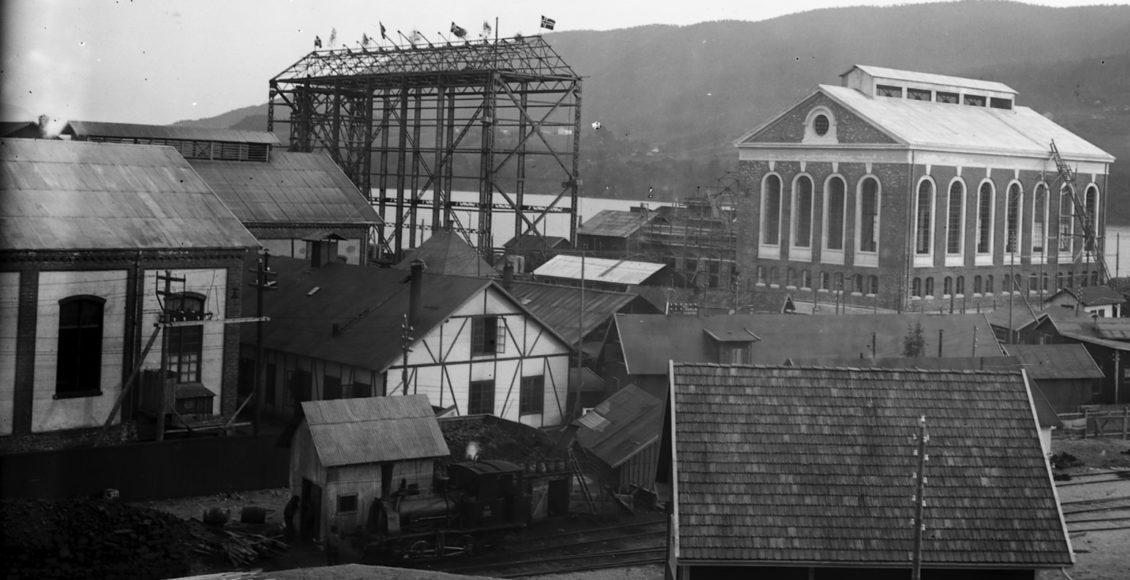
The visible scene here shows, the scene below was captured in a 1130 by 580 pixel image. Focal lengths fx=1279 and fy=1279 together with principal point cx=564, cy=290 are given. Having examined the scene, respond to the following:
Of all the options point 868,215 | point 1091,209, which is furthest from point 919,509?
point 1091,209

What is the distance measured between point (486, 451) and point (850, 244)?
33075mm

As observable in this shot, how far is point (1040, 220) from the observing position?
64.1m

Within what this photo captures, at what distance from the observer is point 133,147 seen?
30.2m

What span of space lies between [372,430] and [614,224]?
156ft

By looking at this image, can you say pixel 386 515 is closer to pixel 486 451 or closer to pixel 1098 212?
pixel 486 451

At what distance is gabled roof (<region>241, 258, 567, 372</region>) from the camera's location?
101 feet

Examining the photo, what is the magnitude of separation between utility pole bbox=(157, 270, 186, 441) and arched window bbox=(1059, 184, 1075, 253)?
1973 inches

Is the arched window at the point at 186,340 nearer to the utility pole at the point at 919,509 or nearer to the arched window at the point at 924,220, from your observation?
the utility pole at the point at 919,509

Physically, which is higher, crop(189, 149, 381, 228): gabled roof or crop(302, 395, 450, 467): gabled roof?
crop(189, 149, 381, 228): gabled roof

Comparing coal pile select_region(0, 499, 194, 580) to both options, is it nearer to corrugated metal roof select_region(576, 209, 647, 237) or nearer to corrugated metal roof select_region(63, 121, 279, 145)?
corrugated metal roof select_region(63, 121, 279, 145)

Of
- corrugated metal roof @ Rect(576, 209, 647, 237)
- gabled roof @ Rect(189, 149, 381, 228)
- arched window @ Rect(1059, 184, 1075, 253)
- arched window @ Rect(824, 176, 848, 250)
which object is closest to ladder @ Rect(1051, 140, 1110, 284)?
arched window @ Rect(1059, 184, 1075, 253)

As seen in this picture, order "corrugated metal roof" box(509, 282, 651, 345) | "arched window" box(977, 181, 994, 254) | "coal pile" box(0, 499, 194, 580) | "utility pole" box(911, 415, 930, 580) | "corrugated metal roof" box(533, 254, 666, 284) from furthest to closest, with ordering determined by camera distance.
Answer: "arched window" box(977, 181, 994, 254) < "corrugated metal roof" box(533, 254, 666, 284) < "corrugated metal roof" box(509, 282, 651, 345) < "coal pile" box(0, 499, 194, 580) < "utility pole" box(911, 415, 930, 580)

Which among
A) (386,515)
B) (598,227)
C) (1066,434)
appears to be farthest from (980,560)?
(598,227)

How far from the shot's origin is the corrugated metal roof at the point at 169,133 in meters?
46.4
